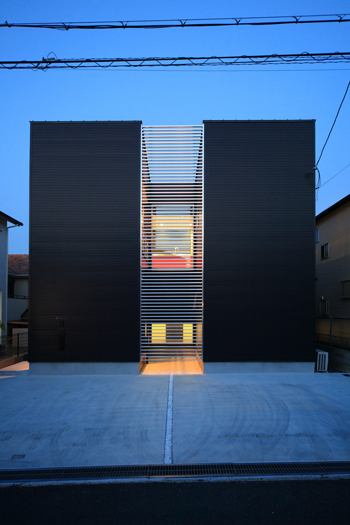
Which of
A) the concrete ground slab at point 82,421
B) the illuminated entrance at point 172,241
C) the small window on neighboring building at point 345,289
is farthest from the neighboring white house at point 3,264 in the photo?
the small window on neighboring building at point 345,289

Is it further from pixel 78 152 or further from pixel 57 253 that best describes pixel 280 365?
pixel 78 152

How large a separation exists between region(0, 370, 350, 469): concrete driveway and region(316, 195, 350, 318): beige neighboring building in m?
5.37

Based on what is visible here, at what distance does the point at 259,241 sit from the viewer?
859 cm

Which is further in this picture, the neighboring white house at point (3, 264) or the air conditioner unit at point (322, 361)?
the neighboring white house at point (3, 264)

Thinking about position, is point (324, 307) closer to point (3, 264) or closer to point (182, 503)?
point (182, 503)

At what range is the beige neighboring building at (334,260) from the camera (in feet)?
40.3

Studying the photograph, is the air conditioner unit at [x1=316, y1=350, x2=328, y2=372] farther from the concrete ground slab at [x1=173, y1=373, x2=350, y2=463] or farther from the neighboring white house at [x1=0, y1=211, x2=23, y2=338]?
the neighboring white house at [x1=0, y1=211, x2=23, y2=338]

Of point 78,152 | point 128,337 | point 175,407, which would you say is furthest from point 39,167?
point 175,407

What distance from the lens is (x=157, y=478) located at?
367cm

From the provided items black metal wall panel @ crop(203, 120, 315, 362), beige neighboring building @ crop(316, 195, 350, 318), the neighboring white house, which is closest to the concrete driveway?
black metal wall panel @ crop(203, 120, 315, 362)

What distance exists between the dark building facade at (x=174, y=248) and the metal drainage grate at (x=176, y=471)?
14.5 feet

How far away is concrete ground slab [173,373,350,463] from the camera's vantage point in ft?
14.0

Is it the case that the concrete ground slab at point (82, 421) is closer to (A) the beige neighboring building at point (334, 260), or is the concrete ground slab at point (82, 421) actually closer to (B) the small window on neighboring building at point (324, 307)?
(A) the beige neighboring building at point (334, 260)

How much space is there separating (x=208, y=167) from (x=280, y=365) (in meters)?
5.42
